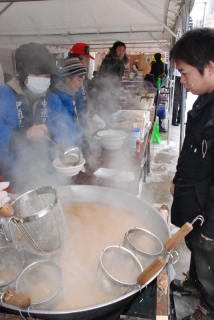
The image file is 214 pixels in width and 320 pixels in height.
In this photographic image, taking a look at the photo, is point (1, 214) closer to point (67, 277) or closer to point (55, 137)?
point (67, 277)

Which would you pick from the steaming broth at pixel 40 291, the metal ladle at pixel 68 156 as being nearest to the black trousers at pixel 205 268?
the metal ladle at pixel 68 156

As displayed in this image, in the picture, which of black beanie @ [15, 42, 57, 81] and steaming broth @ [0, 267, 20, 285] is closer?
steaming broth @ [0, 267, 20, 285]

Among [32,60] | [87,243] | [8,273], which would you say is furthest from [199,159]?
[32,60]

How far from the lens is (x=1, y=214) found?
1.05 meters

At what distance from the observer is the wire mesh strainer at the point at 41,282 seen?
0.95 metres

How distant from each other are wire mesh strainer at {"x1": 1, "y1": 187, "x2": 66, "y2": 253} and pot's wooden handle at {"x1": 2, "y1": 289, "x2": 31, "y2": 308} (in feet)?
0.88

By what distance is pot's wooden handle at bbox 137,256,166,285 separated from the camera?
890 millimetres

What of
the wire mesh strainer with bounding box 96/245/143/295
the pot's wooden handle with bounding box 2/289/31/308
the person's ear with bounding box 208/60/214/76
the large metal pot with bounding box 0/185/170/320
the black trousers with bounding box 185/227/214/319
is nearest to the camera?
the pot's wooden handle with bounding box 2/289/31/308

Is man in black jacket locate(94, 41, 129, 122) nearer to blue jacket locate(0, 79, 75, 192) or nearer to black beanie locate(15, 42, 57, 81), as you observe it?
blue jacket locate(0, 79, 75, 192)

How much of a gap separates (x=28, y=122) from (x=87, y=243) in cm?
137

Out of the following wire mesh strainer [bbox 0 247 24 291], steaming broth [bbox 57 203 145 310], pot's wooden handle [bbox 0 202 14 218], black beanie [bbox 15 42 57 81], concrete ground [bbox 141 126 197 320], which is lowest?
concrete ground [bbox 141 126 197 320]

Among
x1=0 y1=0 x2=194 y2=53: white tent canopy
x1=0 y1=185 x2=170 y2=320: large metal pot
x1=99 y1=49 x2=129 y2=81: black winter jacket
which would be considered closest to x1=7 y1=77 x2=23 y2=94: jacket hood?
x1=0 y1=185 x2=170 y2=320: large metal pot

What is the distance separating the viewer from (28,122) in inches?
87.8

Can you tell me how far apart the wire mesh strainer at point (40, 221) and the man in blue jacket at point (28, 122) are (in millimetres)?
728
